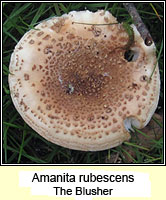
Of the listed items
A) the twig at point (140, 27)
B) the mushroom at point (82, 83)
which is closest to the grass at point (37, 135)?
the twig at point (140, 27)

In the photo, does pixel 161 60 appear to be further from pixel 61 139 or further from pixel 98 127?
pixel 61 139

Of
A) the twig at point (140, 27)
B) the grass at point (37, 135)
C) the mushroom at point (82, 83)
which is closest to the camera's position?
the mushroom at point (82, 83)

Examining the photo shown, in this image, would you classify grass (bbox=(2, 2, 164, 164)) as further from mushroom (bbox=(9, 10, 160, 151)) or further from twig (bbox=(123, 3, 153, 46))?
mushroom (bbox=(9, 10, 160, 151))

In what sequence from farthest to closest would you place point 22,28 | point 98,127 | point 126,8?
point 22,28 → point 126,8 → point 98,127

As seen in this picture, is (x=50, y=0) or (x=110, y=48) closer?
(x=110, y=48)

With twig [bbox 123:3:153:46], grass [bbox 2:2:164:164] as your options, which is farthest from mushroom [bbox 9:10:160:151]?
grass [bbox 2:2:164:164]

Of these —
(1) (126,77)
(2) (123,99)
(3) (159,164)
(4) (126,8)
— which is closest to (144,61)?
(1) (126,77)

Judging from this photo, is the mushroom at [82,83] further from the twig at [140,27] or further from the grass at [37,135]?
the grass at [37,135]
